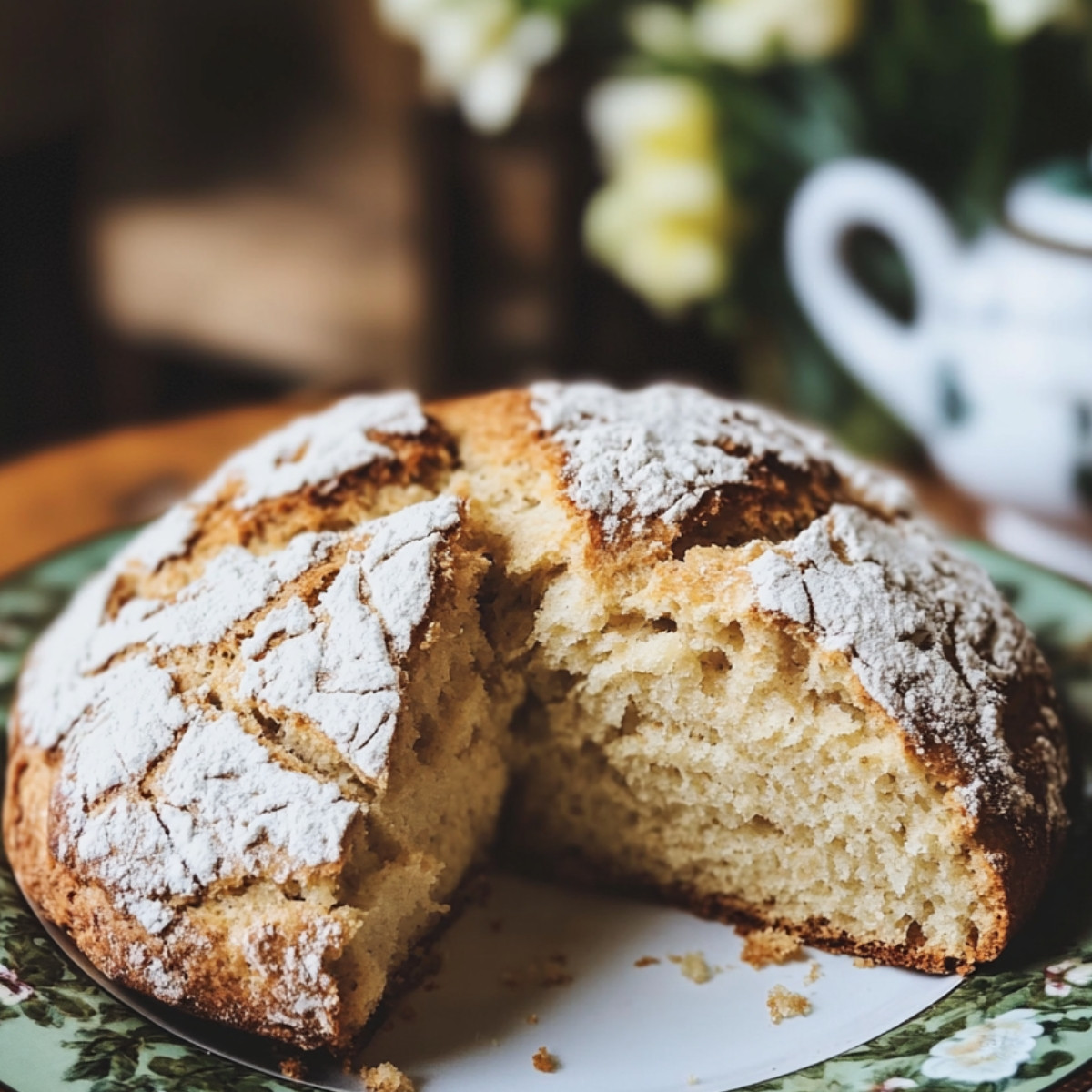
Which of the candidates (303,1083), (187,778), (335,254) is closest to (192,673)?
(187,778)

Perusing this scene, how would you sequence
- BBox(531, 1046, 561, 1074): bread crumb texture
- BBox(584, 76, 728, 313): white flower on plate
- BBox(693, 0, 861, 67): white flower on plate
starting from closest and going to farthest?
BBox(531, 1046, 561, 1074): bread crumb texture < BBox(693, 0, 861, 67): white flower on plate < BBox(584, 76, 728, 313): white flower on plate

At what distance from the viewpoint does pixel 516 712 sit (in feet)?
4.59

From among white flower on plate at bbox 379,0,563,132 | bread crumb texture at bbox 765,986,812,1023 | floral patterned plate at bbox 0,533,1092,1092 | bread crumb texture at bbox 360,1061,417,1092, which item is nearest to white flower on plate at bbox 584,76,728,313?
white flower on plate at bbox 379,0,563,132

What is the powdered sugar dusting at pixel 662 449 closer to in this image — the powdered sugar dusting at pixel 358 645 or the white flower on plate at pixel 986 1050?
the powdered sugar dusting at pixel 358 645

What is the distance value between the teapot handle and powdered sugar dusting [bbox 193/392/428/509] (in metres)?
0.80

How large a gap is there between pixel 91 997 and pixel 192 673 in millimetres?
296

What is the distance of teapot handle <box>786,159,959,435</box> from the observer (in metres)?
1.88

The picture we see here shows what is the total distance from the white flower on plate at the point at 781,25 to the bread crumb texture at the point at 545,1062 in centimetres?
145

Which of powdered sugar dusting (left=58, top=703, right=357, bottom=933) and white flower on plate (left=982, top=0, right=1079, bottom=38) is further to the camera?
white flower on plate (left=982, top=0, right=1079, bottom=38)

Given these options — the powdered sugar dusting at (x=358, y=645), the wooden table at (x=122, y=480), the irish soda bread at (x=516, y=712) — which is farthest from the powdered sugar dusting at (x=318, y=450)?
the wooden table at (x=122, y=480)

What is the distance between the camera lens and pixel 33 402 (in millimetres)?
3941

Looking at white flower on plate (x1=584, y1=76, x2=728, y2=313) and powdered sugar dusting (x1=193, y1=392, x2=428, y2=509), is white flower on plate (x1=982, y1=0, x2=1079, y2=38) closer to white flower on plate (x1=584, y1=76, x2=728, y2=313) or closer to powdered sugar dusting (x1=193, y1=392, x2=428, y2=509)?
white flower on plate (x1=584, y1=76, x2=728, y2=313)

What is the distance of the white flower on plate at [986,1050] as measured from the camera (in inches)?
39.5

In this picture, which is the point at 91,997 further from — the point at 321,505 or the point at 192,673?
the point at 321,505
